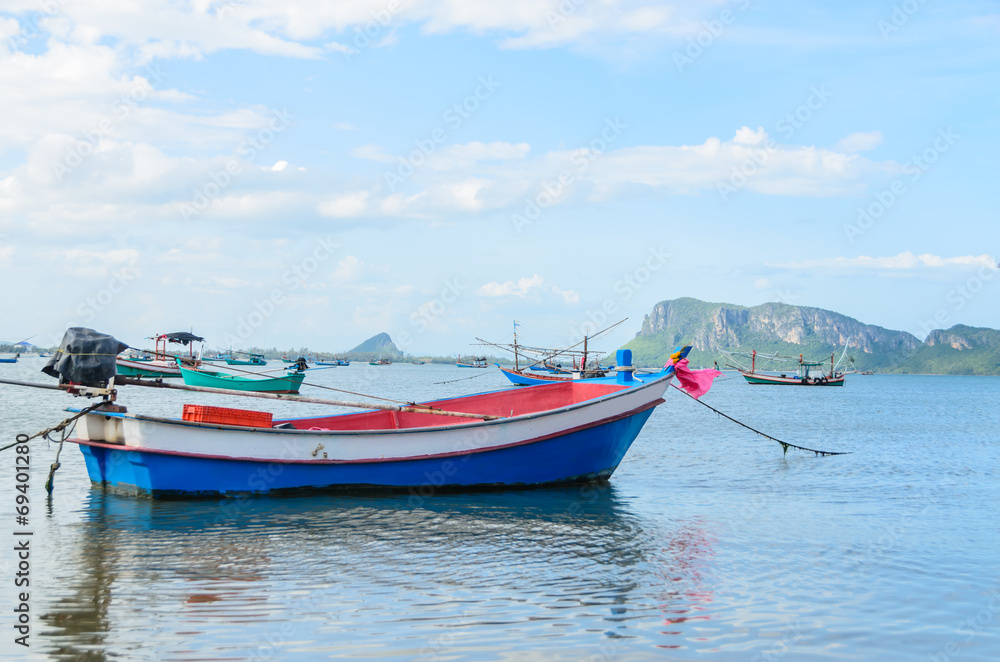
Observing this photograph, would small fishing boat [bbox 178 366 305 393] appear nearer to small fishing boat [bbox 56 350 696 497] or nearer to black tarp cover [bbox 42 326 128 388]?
small fishing boat [bbox 56 350 696 497]

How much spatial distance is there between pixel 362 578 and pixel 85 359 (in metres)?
7.16

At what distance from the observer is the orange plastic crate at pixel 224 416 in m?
13.7

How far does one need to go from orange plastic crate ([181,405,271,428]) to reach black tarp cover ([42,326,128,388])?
150 cm

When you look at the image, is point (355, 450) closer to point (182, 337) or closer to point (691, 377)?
point (691, 377)

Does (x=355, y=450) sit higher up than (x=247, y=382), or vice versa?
(x=247, y=382)

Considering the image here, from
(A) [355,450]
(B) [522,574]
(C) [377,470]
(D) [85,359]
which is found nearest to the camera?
(B) [522,574]

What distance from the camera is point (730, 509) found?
14.6m

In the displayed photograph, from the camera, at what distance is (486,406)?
17000 millimetres

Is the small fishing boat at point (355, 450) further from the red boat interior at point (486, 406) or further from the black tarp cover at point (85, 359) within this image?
the red boat interior at point (486, 406)

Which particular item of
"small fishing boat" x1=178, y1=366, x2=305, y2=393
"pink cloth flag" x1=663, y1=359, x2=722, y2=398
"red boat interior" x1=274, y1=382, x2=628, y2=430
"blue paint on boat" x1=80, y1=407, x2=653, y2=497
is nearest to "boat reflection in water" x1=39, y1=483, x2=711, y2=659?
"blue paint on boat" x1=80, y1=407, x2=653, y2=497

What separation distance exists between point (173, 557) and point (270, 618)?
10.2ft

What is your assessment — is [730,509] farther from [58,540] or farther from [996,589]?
[58,540]

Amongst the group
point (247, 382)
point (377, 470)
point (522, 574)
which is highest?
point (247, 382)

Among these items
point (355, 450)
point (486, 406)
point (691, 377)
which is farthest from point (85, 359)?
point (691, 377)
